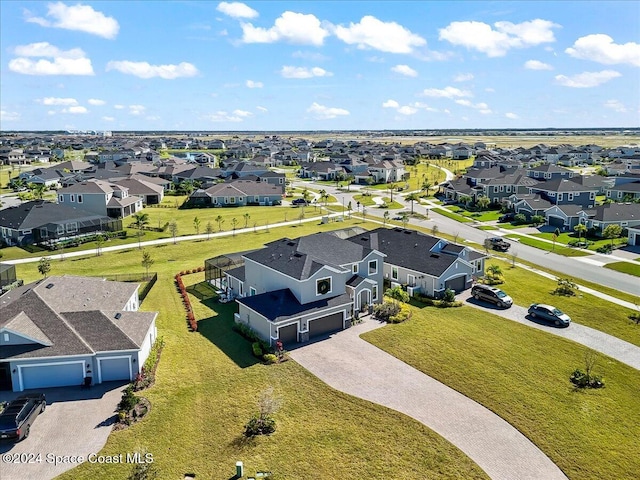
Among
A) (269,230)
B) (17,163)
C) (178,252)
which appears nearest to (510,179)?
(269,230)

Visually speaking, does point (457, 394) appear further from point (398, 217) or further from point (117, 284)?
point (398, 217)

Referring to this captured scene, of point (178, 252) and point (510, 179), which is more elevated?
point (510, 179)

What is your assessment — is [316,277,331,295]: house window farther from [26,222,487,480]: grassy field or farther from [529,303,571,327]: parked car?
[529,303,571,327]: parked car

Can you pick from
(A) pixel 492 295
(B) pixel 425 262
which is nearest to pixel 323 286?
(B) pixel 425 262

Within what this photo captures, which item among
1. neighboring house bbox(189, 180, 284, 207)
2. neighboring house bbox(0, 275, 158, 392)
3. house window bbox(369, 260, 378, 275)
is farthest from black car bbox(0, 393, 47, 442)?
neighboring house bbox(189, 180, 284, 207)

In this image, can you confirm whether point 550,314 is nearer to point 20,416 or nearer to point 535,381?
point 535,381

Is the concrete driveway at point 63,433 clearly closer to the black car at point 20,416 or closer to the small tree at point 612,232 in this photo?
Answer: the black car at point 20,416
